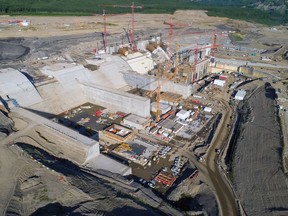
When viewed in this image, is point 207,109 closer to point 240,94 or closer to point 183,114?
point 183,114

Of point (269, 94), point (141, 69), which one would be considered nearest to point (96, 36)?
point (141, 69)

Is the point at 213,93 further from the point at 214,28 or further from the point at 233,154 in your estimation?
the point at 214,28

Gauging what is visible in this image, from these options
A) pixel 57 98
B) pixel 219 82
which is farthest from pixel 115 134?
pixel 219 82

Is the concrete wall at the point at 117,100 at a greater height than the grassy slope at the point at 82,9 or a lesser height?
lesser

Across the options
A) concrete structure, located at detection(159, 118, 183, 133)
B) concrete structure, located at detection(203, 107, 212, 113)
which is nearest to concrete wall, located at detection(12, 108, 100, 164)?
concrete structure, located at detection(159, 118, 183, 133)

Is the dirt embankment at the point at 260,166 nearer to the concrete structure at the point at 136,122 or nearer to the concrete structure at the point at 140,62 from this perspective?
the concrete structure at the point at 136,122

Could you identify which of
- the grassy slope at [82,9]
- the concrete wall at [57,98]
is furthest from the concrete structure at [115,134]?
the grassy slope at [82,9]

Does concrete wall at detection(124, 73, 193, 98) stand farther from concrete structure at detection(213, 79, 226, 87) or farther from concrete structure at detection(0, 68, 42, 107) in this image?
concrete structure at detection(0, 68, 42, 107)
